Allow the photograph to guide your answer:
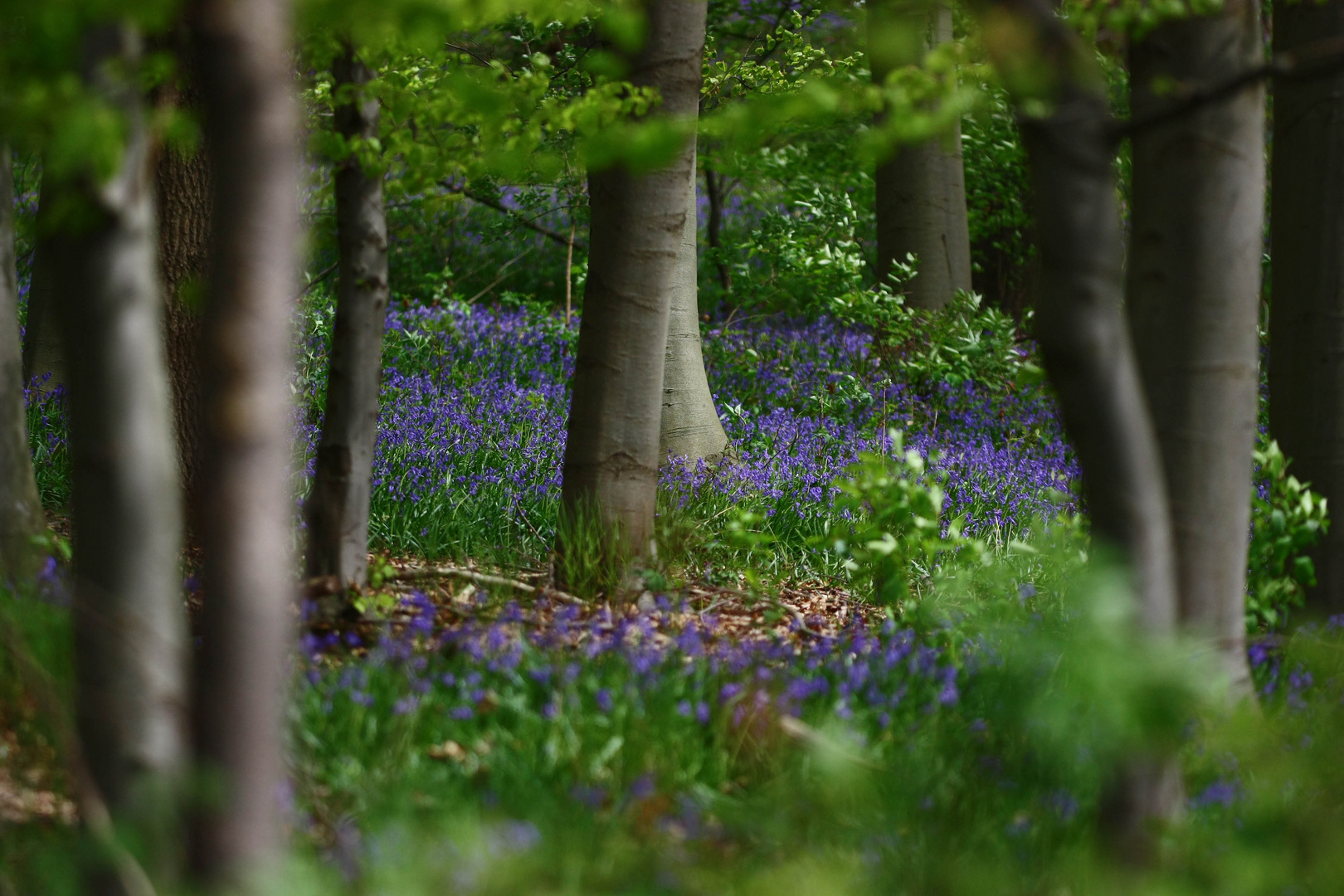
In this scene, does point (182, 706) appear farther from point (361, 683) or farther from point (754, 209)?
point (754, 209)

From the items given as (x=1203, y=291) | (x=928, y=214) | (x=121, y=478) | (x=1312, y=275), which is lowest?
(x=121, y=478)

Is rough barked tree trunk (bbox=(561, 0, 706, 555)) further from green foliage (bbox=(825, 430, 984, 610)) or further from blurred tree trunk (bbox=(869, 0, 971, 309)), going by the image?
blurred tree trunk (bbox=(869, 0, 971, 309))

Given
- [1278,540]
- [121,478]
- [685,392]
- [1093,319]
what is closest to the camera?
[121,478]

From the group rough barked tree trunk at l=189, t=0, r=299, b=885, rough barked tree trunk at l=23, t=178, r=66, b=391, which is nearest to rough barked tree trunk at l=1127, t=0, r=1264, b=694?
rough barked tree trunk at l=189, t=0, r=299, b=885

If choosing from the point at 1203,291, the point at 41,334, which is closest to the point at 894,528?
the point at 1203,291

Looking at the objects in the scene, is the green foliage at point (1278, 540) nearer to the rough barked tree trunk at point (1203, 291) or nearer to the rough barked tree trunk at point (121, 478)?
the rough barked tree trunk at point (1203, 291)

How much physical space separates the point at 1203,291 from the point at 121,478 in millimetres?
2238

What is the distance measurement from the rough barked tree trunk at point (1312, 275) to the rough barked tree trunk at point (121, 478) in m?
3.80

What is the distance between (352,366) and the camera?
3346 mm

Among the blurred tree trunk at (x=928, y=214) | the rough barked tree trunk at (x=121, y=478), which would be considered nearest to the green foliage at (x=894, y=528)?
the rough barked tree trunk at (x=121, y=478)

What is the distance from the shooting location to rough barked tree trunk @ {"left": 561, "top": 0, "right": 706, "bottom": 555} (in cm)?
411

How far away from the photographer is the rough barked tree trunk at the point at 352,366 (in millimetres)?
3268

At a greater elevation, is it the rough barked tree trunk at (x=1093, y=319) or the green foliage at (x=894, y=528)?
the rough barked tree trunk at (x=1093, y=319)

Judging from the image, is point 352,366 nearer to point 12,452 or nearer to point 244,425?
point 12,452
